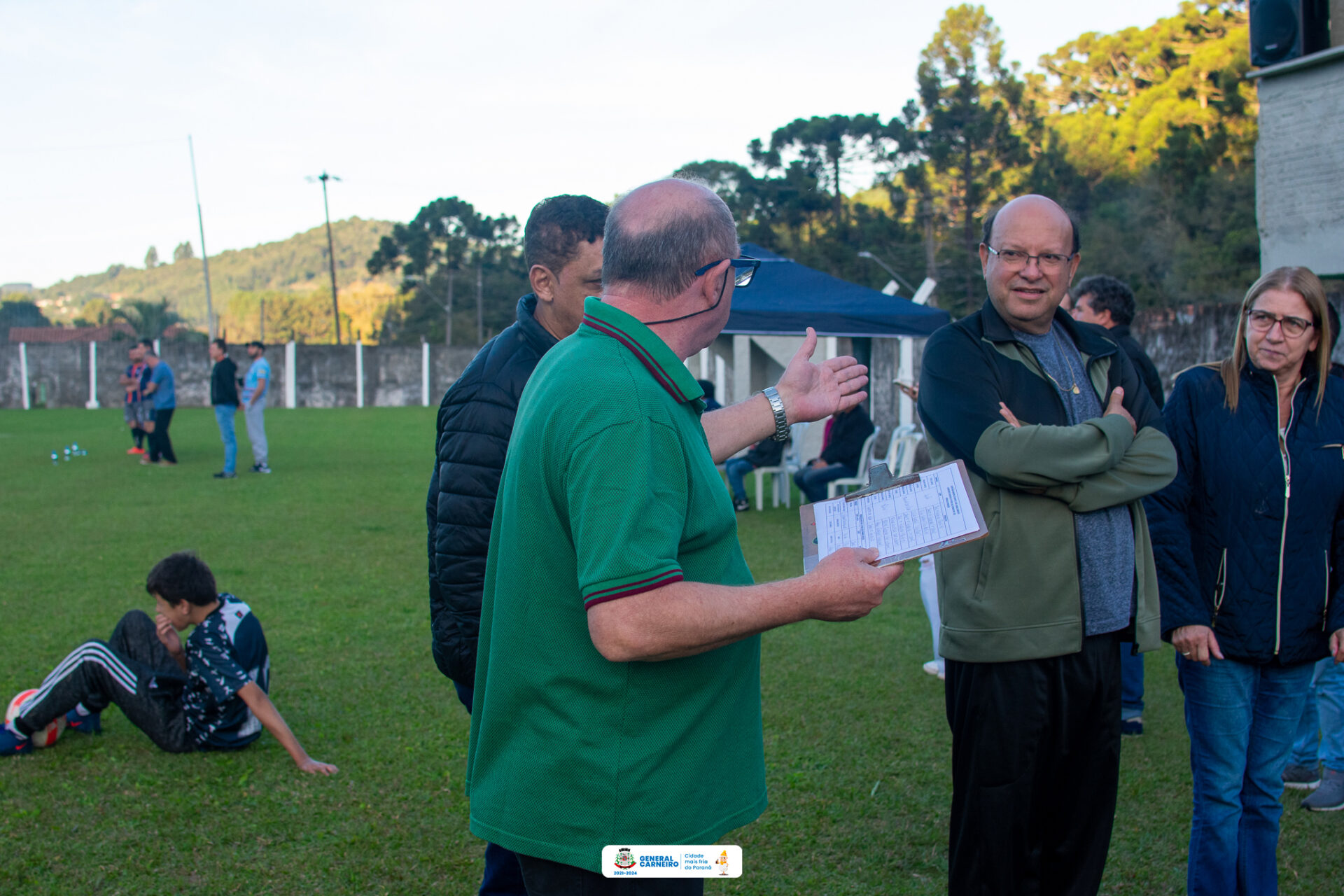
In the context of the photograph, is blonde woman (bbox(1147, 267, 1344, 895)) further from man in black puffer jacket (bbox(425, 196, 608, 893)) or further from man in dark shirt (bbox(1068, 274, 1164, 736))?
man in black puffer jacket (bbox(425, 196, 608, 893))

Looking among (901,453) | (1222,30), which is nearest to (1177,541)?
(901,453)

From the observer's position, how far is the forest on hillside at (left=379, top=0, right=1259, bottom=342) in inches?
1344

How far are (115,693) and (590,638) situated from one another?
3765mm

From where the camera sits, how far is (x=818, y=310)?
33.3ft

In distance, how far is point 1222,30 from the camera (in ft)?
142

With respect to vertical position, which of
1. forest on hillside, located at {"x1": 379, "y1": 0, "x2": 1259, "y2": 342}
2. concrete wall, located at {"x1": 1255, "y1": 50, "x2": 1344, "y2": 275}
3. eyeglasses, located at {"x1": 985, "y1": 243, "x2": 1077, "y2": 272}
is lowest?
eyeglasses, located at {"x1": 985, "y1": 243, "x2": 1077, "y2": 272}

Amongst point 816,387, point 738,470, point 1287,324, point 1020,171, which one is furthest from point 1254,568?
point 1020,171

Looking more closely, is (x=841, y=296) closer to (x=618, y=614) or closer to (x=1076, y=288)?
(x=1076, y=288)

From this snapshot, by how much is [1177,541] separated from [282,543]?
831cm

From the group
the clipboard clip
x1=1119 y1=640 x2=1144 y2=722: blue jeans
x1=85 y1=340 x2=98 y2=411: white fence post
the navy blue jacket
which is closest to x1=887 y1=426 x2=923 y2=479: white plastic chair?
x1=1119 y1=640 x2=1144 y2=722: blue jeans

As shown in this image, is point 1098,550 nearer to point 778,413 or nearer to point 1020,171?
point 778,413

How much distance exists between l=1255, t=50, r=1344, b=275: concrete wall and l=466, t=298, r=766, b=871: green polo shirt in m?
4.32

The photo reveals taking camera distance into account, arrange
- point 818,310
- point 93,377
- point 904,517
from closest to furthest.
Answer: point 904,517 → point 818,310 → point 93,377

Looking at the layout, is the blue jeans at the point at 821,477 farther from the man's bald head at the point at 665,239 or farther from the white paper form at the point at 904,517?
the man's bald head at the point at 665,239
